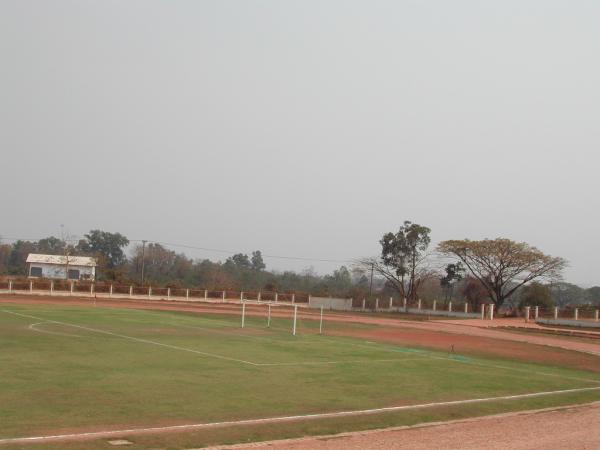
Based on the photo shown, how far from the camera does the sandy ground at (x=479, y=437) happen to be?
37.1 feet

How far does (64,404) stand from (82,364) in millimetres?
5869

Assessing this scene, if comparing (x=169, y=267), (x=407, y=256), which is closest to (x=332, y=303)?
(x=407, y=256)

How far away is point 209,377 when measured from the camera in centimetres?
1827

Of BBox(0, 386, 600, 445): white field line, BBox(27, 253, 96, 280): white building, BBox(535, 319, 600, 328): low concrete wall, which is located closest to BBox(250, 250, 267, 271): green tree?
BBox(27, 253, 96, 280): white building

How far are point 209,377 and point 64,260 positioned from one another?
3716 inches

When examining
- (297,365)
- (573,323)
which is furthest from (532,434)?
(573,323)

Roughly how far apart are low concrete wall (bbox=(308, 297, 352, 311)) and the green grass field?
53.1 metres

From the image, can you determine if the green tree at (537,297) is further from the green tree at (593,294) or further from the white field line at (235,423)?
the white field line at (235,423)

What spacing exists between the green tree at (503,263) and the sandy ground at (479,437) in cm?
6823

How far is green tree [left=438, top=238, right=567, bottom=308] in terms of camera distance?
8100 cm

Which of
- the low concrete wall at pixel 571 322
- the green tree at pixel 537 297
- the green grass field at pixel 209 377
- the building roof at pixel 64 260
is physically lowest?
the green grass field at pixel 209 377

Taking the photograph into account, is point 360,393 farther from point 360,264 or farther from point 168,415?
point 360,264

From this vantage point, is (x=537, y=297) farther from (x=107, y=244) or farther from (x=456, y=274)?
(x=107, y=244)

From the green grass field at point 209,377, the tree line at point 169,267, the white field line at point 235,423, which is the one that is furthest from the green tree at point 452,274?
the white field line at point 235,423
